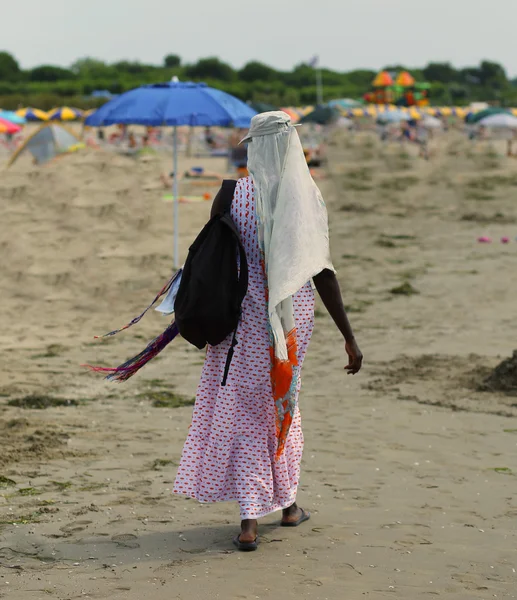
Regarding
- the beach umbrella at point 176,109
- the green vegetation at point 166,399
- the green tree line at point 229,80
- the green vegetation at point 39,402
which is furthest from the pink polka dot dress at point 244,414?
the green tree line at point 229,80

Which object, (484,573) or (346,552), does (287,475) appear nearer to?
(346,552)

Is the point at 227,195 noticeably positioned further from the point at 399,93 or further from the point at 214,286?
the point at 399,93

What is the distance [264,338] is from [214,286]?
0.28m

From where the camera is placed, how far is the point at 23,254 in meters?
12.2

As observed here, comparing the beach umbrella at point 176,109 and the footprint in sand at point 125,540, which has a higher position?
the beach umbrella at point 176,109

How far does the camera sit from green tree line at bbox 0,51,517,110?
63.8 meters

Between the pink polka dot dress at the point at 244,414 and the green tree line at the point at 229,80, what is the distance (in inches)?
1963

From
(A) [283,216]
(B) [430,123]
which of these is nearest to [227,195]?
(A) [283,216]

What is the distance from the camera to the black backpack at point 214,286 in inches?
140

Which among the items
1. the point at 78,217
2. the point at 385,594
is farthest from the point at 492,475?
the point at 78,217

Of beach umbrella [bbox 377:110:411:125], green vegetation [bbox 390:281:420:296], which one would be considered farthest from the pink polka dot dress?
beach umbrella [bbox 377:110:411:125]

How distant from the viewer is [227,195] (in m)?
3.67

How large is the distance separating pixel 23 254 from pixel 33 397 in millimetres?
6277

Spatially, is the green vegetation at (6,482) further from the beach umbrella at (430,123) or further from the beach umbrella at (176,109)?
the beach umbrella at (430,123)
